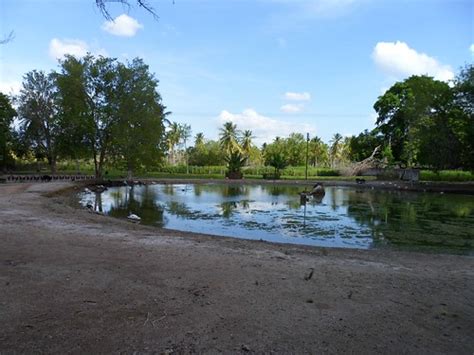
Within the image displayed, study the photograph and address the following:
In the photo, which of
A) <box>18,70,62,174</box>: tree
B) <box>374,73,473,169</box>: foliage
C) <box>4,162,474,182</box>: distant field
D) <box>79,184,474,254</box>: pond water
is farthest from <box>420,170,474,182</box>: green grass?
<box>18,70,62,174</box>: tree

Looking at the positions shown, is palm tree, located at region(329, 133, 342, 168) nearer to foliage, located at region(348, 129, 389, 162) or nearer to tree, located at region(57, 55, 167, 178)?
foliage, located at region(348, 129, 389, 162)

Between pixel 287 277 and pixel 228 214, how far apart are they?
505 inches

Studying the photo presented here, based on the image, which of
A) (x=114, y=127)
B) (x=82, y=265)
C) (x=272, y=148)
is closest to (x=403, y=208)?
(x=82, y=265)

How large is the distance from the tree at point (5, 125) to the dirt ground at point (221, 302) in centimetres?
4432

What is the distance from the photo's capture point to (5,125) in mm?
47562

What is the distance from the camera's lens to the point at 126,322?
3.74 metres

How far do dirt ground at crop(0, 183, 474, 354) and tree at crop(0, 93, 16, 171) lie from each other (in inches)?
1745

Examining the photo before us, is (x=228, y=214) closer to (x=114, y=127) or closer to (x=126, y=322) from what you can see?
(x=126, y=322)

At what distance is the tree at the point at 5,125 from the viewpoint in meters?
45.6

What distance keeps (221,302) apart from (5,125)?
51.8 metres

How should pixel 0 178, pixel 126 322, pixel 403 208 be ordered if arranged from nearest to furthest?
1. pixel 126 322
2. pixel 403 208
3. pixel 0 178

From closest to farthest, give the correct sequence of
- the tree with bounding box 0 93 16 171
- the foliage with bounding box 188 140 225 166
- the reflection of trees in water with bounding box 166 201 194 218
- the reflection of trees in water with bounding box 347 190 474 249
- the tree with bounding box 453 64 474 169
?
the reflection of trees in water with bounding box 347 190 474 249 < the reflection of trees in water with bounding box 166 201 194 218 < the tree with bounding box 453 64 474 169 < the tree with bounding box 0 93 16 171 < the foliage with bounding box 188 140 225 166

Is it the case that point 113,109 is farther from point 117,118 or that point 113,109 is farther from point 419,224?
point 419,224

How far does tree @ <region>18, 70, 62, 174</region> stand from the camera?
4600 centimetres
